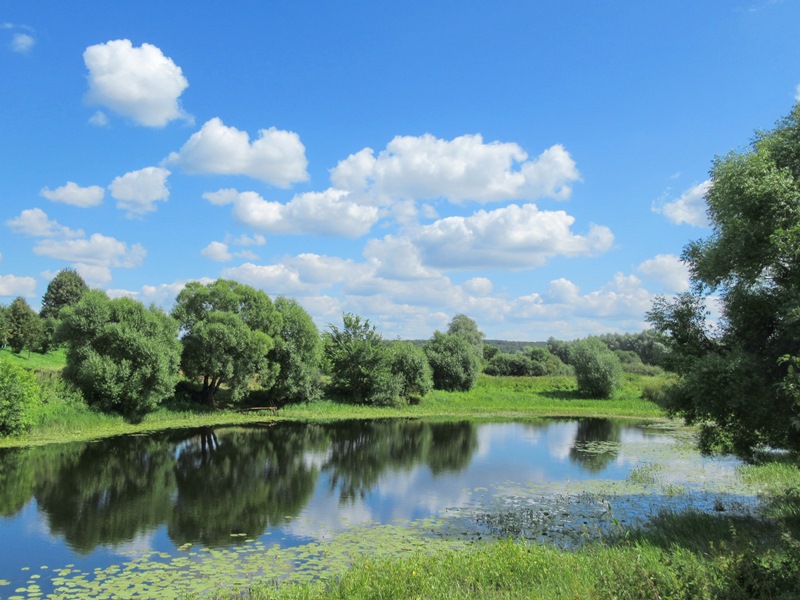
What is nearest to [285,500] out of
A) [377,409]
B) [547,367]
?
[377,409]

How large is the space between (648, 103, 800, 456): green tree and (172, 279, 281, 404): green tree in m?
31.1

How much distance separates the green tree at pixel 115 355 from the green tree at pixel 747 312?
2893cm

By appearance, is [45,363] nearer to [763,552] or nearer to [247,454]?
[247,454]

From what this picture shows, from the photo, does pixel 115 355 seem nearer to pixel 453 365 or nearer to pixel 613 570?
pixel 613 570

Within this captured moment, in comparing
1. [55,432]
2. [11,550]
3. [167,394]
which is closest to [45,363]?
[167,394]

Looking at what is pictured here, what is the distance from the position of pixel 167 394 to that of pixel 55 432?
7.67 m

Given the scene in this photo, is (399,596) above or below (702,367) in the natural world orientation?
below

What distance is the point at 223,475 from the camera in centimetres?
2164

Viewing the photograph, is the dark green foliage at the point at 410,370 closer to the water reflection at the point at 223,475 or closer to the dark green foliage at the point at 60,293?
the water reflection at the point at 223,475

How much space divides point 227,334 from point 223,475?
65.8ft

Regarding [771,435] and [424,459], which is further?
[424,459]

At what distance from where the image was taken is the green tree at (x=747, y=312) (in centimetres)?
1427

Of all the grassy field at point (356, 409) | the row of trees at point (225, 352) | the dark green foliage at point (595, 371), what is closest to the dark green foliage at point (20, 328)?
the row of trees at point (225, 352)

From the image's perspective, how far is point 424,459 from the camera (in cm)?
2677
